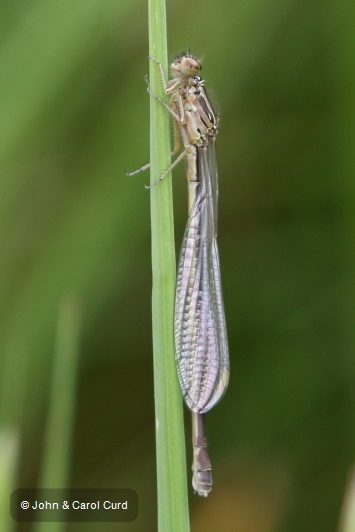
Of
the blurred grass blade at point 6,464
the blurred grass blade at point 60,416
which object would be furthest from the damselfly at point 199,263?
the blurred grass blade at point 6,464

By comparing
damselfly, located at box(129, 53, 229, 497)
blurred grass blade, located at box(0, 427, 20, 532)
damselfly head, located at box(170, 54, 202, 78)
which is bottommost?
blurred grass blade, located at box(0, 427, 20, 532)

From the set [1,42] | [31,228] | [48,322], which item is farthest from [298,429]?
[1,42]

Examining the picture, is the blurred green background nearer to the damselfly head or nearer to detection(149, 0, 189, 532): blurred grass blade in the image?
the damselfly head

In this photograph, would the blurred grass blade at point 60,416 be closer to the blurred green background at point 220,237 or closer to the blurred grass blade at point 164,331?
the blurred grass blade at point 164,331

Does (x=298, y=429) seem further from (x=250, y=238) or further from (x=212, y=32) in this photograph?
(x=212, y=32)

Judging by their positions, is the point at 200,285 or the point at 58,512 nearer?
the point at 58,512

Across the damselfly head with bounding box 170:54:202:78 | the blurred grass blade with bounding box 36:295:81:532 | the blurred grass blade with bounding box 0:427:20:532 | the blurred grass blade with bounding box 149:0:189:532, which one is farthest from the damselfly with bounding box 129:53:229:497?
the blurred grass blade with bounding box 0:427:20:532

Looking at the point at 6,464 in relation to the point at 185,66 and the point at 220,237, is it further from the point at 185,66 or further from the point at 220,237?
the point at 220,237
